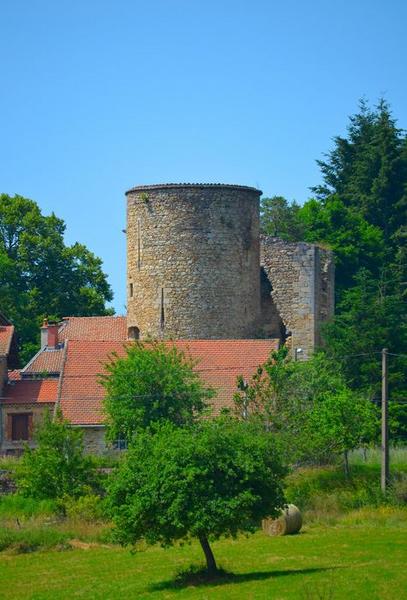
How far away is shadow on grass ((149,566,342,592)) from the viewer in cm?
3234

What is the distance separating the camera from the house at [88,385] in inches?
1943

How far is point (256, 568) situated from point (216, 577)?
44.5 inches

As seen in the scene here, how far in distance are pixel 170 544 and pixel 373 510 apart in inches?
363

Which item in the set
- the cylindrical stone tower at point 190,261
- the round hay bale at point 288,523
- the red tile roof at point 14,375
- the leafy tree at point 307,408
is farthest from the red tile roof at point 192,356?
the round hay bale at point 288,523

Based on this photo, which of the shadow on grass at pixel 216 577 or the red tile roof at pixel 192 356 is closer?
the shadow on grass at pixel 216 577

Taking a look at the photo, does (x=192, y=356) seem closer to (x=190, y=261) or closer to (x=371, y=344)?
(x=190, y=261)

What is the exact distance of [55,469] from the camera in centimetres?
4350

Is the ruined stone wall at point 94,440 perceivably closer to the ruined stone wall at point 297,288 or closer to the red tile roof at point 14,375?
the ruined stone wall at point 297,288

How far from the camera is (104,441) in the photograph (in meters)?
48.9

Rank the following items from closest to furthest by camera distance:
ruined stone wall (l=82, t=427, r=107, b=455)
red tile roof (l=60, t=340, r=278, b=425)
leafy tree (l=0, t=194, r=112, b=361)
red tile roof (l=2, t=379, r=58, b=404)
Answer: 1. ruined stone wall (l=82, t=427, r=107, b=455)
2. red tile roof (l=60, t=340, r=278, b=425)
3. red tile roof (l=2, t=379, r=58, b=404)
4. leafy tree (l=0, t=194, r=112, b=361)

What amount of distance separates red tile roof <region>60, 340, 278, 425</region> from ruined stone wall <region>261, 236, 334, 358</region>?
3.00 meters

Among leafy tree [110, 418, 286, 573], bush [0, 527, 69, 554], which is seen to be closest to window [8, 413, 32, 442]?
bush [0, 527, 69, 554]

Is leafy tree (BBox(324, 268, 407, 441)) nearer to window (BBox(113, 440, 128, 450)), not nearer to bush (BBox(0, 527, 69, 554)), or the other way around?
window (BBox(113, 440, 128, 450))

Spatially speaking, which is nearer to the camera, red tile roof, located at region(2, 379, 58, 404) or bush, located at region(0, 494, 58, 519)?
bush, located at region(0, 494, 58, 519)
